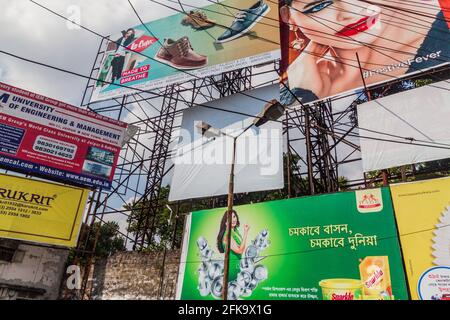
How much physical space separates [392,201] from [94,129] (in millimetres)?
12947

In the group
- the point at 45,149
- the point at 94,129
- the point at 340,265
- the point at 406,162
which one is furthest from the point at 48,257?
the point at 406,162

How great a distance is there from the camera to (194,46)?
1775 cm

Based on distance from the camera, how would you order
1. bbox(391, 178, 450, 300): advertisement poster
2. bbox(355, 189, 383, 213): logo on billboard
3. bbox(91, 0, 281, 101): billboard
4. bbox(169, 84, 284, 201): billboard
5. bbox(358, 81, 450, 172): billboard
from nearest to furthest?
bbox(391, 178, 450, 300): advertisement poster, bbox(355, 189, 383, 213): logo on billboard, bbox(358, 81, 450, 172): billboard, bbox(169, 84, 284, 201): billboard, bbox(91, 0, 281, 101): billboard

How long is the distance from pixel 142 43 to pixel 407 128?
49.8 feet

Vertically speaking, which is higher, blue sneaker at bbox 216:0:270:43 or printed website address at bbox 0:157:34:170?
blue sneaker at bbox 216:0:270:43

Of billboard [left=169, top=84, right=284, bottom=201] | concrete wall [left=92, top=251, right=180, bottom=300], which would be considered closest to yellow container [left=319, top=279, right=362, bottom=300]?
billboard [left=169, top=84, right=284, bottom=201]

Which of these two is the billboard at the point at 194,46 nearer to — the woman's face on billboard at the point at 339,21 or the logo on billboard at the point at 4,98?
the woman's face on billboard at the point at 339,21

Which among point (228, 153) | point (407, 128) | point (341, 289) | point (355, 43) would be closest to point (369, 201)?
point (341, 289)

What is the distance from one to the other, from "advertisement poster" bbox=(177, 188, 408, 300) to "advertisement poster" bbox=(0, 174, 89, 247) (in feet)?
16.3

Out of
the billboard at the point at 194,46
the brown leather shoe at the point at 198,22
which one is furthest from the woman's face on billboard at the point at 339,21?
the brown leather shoe at the point at 198,22

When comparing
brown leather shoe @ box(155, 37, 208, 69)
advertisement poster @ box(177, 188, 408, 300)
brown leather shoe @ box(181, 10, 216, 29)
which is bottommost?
advertisement poster @ box(177, 188, 408, 300)

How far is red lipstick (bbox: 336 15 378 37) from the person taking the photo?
44.8 feet

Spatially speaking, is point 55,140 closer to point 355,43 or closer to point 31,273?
point 31,273

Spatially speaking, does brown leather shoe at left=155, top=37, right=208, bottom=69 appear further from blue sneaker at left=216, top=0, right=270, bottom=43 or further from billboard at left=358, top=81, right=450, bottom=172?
billboard at left=358, top=81, right=450, bottom=172
